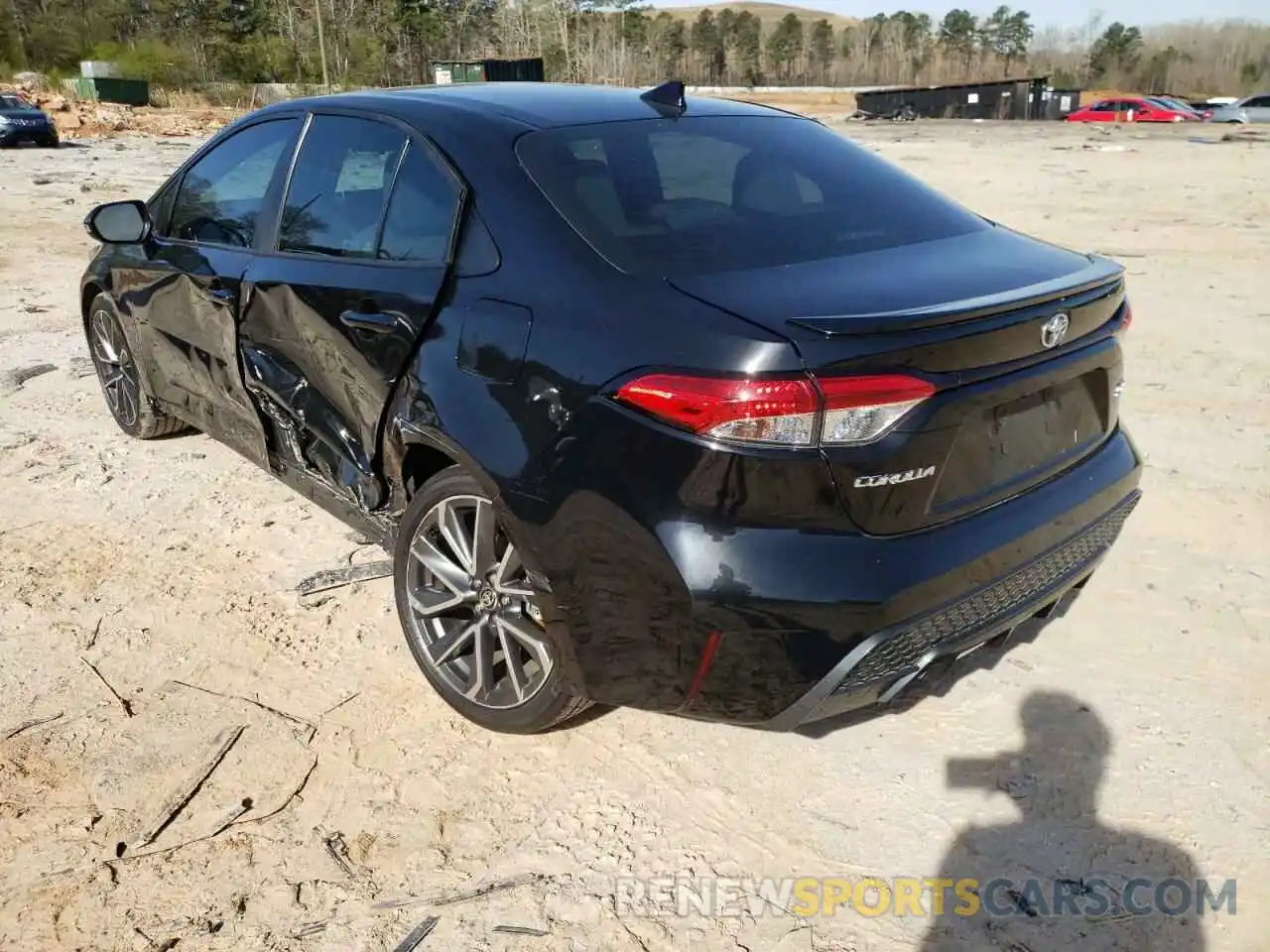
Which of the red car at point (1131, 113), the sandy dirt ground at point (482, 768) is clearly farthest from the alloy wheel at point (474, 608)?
the red car at point (1131, 113)

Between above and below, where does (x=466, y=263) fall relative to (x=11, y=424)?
above

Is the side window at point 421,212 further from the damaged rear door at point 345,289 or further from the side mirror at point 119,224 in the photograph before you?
the side mirror at point 119,224

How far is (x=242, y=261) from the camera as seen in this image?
3.54m

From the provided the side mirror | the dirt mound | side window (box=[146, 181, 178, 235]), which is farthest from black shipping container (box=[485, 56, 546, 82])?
the side mirror

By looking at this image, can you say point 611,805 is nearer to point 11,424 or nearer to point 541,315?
point 541,315

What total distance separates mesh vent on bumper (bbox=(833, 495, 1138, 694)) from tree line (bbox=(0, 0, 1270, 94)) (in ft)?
165

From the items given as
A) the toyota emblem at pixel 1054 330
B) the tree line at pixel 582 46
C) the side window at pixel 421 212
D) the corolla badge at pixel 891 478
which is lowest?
the corolla badge at pixel 891 478

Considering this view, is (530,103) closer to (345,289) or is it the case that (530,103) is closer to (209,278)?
(345,289)

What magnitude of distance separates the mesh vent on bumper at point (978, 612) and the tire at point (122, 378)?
375cm

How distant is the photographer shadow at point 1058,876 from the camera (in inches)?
84.4

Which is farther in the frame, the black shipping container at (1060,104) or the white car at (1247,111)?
the black shipping container at (1060,104)

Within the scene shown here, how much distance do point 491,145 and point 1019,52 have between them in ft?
377

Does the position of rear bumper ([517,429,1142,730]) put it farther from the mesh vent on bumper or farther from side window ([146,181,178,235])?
side window ([146,181,178,235])

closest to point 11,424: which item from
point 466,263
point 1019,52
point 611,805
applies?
point 466,263
